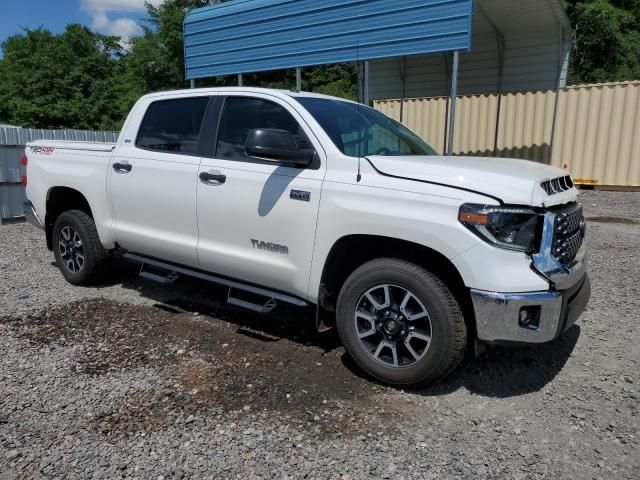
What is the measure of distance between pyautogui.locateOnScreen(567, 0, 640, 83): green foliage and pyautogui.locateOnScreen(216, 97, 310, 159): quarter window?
20.4 m

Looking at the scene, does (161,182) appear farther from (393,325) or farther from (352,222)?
(393,325)

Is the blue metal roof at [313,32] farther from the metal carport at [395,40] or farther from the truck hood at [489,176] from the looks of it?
the truck hood at [489,176]

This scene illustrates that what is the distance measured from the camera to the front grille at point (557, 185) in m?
3.16

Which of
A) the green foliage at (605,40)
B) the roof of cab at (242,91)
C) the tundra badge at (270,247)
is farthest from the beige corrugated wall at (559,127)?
the tundra badge at (270,247)

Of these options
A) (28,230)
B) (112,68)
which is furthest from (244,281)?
(112,68)

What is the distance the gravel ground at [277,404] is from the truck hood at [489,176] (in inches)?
51.6

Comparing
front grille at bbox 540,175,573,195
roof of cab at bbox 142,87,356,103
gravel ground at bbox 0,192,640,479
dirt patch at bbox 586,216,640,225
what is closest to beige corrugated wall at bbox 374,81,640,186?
dirt patch at bbox 586,216,640,225

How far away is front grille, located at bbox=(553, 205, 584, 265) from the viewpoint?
3.13 metres

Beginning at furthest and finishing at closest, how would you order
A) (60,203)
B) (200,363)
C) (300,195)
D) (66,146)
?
(60,203)
(66,146)
(200,363)
(300,195)

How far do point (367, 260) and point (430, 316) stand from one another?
656 millimetres

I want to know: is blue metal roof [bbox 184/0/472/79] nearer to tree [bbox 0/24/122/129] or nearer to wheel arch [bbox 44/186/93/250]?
wheel arch [bbox 44/186/93/250]

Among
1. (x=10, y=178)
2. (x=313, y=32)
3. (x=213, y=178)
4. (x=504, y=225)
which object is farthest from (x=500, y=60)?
(x=504, y=225)

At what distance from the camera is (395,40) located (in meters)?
8.93

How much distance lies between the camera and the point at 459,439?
9.64 feet
